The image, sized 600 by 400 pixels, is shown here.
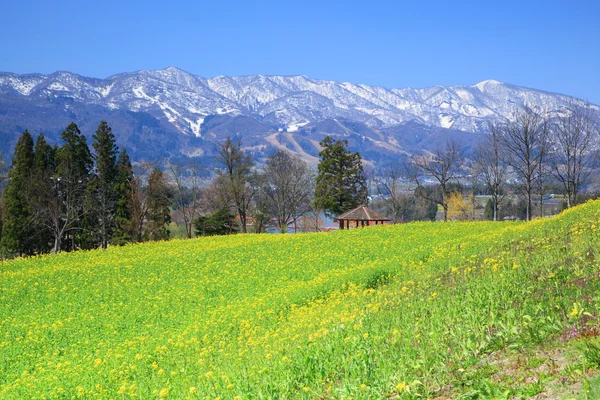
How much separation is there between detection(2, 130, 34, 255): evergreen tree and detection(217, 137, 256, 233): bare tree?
20770 millimetres

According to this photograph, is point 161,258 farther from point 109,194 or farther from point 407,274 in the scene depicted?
point 109,194

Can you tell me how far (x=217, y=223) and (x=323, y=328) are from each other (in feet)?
170

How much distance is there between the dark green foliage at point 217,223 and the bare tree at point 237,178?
1705 millimetres

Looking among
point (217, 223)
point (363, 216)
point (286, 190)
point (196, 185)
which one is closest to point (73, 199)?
point (217, 223)

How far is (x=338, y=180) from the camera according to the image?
7069cm

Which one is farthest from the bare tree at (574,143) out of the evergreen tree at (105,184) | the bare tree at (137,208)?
the evergreen tree at (105,184)

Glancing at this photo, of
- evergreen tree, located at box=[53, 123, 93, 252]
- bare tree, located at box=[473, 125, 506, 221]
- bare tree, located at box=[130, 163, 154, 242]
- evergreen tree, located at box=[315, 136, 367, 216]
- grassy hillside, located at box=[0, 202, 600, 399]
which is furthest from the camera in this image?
evergreen tree, located at box=[315, 136, 367, 216]

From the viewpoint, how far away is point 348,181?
71.2m

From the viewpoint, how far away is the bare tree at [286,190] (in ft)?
227

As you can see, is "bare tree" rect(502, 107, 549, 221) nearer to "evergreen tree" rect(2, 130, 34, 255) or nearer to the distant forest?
the distant forest

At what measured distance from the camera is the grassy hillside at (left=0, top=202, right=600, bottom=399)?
745 cm

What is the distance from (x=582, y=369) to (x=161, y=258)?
2742 cm

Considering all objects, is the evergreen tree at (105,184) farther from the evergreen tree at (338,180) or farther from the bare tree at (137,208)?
the evergreen tree at (338,180)

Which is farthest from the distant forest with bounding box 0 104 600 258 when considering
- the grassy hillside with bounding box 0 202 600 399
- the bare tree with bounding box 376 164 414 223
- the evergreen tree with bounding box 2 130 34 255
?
the grassy hillside with bounding box 0 202 600 399
